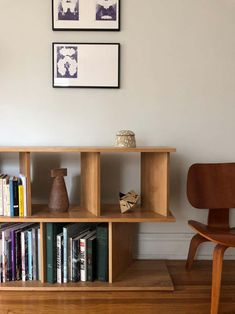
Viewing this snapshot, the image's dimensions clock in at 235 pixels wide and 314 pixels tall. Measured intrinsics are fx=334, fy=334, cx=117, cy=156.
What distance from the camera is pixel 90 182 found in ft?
6.42

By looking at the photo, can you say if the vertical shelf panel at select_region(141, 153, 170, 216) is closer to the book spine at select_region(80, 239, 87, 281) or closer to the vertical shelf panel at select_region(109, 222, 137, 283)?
the vertical shelf panel at select_region(109, 222, 137, 283)

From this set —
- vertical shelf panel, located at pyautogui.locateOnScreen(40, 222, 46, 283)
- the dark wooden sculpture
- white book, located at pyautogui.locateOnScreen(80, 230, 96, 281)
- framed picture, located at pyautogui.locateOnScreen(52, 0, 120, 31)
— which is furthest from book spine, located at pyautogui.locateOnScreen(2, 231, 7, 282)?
framed picture, located at pyautogui.locateOnScreen(52, 0, 120, 31)

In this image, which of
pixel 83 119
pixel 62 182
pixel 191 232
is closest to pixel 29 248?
pixel 62 182

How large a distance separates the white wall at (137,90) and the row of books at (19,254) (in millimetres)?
418

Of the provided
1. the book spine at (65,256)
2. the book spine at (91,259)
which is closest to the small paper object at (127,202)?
the book spine at (91,259)

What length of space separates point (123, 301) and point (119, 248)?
0.34 m

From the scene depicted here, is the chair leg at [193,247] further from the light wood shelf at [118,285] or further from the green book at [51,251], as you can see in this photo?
the green book at [51,251]

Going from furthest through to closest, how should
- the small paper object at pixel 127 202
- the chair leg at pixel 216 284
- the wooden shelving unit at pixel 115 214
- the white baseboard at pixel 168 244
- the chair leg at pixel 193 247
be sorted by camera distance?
the white baseboard at pixel 168 244, the chair leg at pixel 193 247, the small paper object at pixel 127 202, the wooden shelving unit at pixel 115 214, the chair leg at pixel 216 284

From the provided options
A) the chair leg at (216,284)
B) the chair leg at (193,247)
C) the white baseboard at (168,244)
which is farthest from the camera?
the white baseboard at (168,244)

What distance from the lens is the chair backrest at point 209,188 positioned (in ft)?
7.00

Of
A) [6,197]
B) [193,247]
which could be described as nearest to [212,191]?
[193,247]

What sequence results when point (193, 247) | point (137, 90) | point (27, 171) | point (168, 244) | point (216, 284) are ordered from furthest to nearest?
1. point (168, 244)
2. point (137, 90)
3. point (193, 247)
4. point (27, 171)
5. point (216, 284)

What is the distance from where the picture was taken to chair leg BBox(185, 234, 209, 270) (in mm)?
2102

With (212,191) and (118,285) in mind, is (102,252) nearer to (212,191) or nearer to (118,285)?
(118,285)
